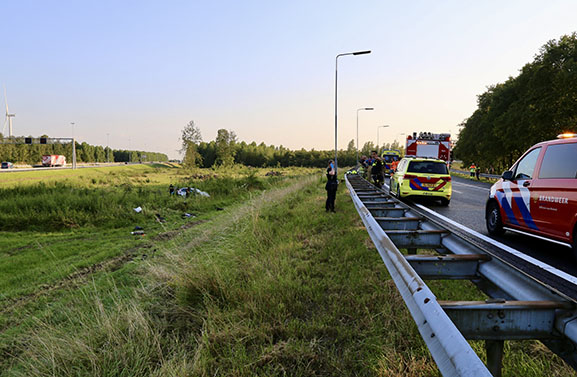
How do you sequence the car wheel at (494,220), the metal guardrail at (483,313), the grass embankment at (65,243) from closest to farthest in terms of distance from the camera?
the metal guardrail at (483,313) < the grass embankment at (65,243) < the car wheel at (494,220)

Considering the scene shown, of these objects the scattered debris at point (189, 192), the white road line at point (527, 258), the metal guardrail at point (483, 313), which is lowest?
the scattered debris at point (189, 192)

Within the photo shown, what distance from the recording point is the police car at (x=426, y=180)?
11.7m

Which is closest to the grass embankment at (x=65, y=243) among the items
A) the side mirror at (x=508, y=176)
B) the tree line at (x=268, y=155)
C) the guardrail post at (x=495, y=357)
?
the guardrail post at (x=495, y=357)

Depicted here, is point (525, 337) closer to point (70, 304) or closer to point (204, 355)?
point (204, 355)

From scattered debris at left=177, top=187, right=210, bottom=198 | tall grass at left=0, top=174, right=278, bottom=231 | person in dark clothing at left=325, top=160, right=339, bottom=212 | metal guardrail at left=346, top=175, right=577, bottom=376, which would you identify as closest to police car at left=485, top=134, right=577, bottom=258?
metal guardrail at left=346, top=175, right=577, bottom=376

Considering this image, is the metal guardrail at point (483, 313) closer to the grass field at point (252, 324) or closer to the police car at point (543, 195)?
the grass field at point (252, 324)

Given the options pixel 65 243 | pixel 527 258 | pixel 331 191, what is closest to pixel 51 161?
pixel 65 243

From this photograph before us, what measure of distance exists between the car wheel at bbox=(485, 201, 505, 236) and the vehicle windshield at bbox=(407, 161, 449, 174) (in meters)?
4.99

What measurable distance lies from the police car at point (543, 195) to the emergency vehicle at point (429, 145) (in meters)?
13.8

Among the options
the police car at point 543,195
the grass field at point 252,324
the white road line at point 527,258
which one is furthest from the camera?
the police car at point 543,195

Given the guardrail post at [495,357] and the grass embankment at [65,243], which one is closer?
the guardrail post at [495,357]

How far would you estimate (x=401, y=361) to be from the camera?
2.30 m

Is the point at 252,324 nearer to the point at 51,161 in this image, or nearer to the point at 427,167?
the point at 427,167

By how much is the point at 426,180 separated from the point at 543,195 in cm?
666
